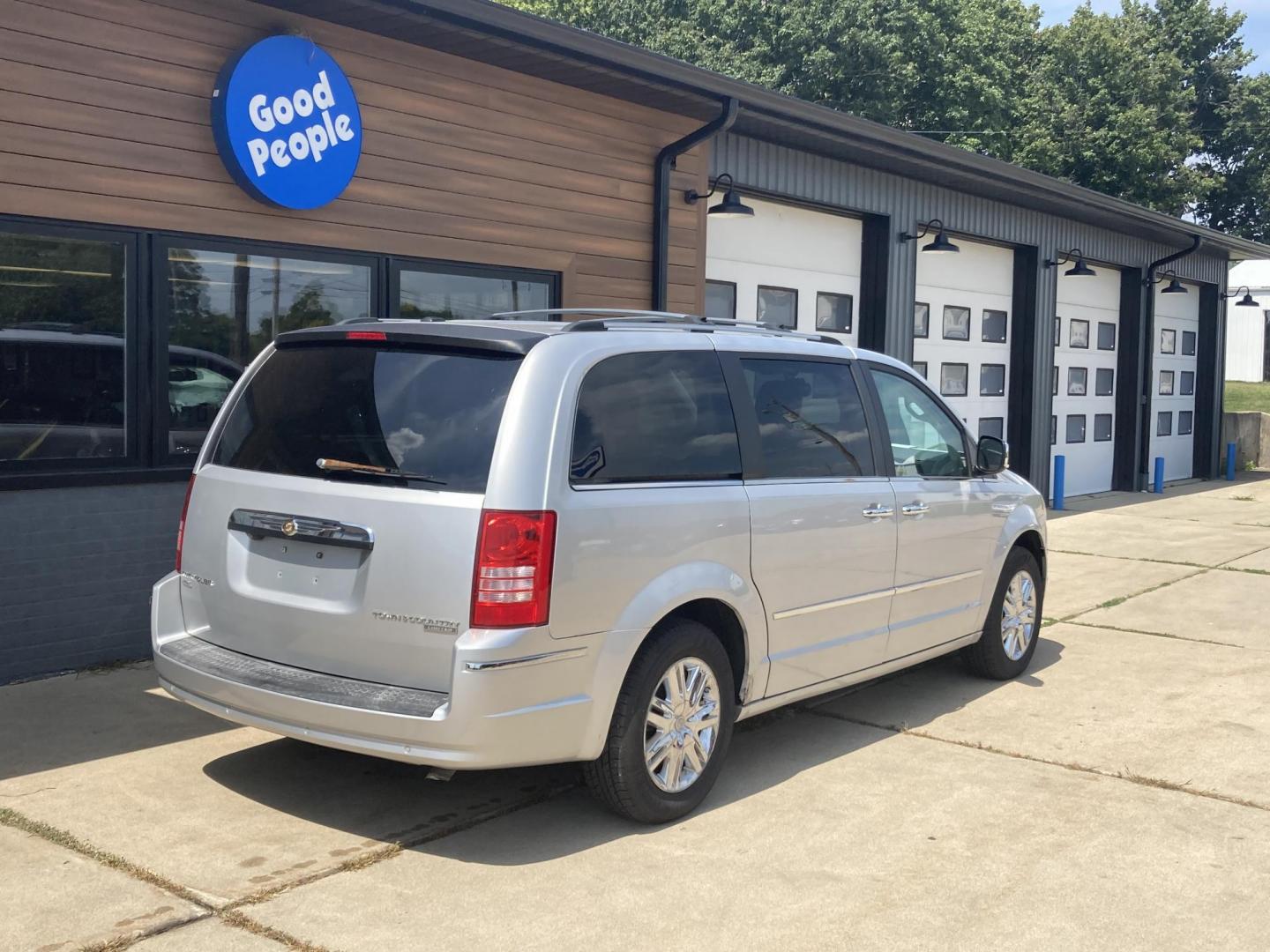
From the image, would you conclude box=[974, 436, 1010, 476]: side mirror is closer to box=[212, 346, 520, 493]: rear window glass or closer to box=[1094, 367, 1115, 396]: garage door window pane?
box=[212, 346, 520, 493]: rear window glass

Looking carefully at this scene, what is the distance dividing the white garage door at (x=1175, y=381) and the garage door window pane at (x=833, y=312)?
318 inches

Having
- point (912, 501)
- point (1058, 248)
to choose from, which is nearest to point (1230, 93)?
point (1058, 248)

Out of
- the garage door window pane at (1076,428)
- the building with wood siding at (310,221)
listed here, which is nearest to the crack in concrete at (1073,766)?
the building with wood siding at (310,221)

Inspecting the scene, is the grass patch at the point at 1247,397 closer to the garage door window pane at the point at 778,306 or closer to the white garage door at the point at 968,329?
the white garage door at the point at 968,329

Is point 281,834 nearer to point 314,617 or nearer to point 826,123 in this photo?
point 314,617

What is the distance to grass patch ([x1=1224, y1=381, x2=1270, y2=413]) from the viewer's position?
30.8 m

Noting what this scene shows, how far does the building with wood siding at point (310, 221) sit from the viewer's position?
21.0 feet

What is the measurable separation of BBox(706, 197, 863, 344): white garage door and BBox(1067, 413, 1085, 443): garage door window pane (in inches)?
215

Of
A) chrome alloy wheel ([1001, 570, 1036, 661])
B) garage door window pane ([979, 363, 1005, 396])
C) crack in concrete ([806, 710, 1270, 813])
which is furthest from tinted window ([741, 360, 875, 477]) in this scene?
garage door window pane ([979, 363, 1005, 396])

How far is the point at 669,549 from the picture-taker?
459 cm

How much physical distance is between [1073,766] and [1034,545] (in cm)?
194

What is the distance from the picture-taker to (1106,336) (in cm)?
1828

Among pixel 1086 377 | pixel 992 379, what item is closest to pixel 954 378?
pixel 992 379

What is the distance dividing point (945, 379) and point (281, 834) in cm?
1143
